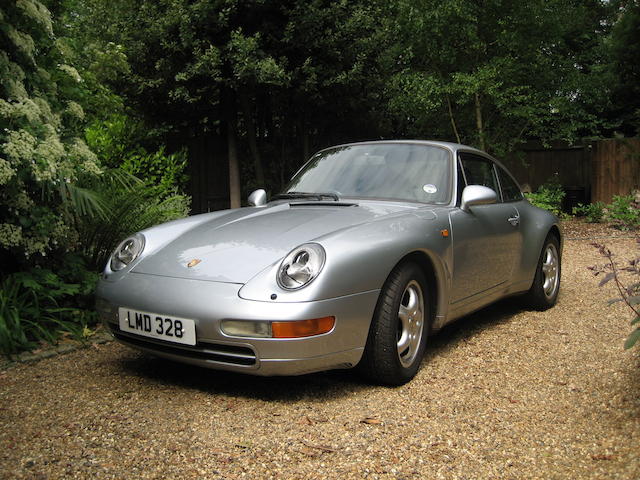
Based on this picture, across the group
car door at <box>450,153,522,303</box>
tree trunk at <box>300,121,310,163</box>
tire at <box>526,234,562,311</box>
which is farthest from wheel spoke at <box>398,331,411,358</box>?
tree trunk at <box>300,121,310,163</box>

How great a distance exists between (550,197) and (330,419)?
1097 centimetres

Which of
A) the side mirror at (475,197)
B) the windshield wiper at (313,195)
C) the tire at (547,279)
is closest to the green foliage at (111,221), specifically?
the windshield wiper at (313,195)

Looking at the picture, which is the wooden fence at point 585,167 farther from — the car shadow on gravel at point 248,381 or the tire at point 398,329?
the car shadow on gravel at point 248,381

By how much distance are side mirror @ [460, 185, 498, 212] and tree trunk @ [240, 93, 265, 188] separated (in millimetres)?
6690

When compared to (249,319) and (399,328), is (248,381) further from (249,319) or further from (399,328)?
(399,328)

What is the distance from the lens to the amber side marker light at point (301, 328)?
2.89 m

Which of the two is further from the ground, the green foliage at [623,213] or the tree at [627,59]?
the tree at [627,59]

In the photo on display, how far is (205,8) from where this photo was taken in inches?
343

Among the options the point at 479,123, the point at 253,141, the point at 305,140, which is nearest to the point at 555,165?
the point at 479,123

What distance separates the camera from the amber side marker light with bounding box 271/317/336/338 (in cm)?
289

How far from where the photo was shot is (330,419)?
2.95 metres

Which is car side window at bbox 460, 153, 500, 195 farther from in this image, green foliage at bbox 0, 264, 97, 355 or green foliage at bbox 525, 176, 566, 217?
green foliage at bbox 525, 176, 566, 217

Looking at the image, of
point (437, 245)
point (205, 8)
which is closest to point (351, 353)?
point (437, 245)

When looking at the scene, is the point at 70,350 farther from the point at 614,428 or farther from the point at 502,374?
the point at 614,428
